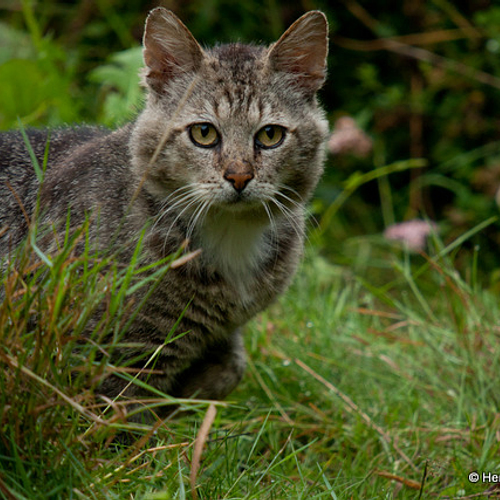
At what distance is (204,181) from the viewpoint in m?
2.54

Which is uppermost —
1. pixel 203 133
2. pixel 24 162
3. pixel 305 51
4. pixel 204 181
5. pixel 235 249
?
pixel 305 51

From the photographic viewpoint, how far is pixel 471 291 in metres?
3.49

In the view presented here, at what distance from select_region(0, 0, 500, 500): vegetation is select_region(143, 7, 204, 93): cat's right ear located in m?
0.62

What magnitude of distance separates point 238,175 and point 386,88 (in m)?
3.72

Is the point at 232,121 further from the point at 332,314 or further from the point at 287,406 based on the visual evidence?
the point at 332,314

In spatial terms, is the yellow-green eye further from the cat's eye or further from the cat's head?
the cat's eye

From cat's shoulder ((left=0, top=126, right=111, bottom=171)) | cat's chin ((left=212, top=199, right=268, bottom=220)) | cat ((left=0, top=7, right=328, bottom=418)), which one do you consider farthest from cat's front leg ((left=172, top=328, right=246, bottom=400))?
cat's shoulder ((left=0, top=126, right=111, bottom=171))

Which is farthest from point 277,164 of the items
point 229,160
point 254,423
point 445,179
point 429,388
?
point 445,179

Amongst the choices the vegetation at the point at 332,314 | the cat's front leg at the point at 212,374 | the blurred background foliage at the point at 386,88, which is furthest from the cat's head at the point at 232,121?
the blurred background foliage at the point at 386,88

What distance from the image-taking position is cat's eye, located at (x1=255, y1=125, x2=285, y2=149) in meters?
2.67

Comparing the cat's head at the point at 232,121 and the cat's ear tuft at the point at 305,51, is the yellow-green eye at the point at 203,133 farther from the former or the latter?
the cat's ear tuft at the point at 305,51

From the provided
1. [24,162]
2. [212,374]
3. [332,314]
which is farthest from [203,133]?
[332,314]

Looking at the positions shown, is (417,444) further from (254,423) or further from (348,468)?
(254,423)

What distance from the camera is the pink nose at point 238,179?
248cm
